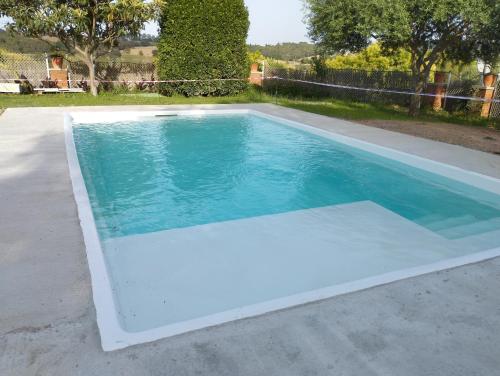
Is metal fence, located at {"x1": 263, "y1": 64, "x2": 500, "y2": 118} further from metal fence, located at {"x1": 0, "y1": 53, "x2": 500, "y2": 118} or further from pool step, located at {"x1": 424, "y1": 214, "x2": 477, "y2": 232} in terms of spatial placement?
pool step, located at {"x1": 424, "y1": 214, "x2": 477, "y2": 232}

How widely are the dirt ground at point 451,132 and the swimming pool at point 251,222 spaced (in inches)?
87.0

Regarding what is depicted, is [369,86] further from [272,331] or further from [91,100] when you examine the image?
[272,331]

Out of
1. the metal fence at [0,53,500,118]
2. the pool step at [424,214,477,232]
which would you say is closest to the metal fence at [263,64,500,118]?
the metal fence at [0,53,500,118]

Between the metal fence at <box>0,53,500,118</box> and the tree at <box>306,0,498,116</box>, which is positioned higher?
the tree at <box>306,0,498,116</box>

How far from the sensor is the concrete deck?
87.2 inches

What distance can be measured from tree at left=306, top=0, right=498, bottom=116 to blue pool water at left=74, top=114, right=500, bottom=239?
406 centimetres

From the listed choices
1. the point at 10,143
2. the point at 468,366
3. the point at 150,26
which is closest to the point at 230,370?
the point at 468,366

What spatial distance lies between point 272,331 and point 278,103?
13179 millimetres

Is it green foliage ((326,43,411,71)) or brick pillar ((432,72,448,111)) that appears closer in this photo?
brick pillar ((432,72,448,111))

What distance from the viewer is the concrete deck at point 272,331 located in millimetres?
2215

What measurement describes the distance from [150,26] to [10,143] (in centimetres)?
955

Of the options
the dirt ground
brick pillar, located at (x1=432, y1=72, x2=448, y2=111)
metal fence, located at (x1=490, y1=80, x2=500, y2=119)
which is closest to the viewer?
the dirt ground

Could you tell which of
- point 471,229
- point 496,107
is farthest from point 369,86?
point 471,229

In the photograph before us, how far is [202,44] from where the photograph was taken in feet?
52.1
